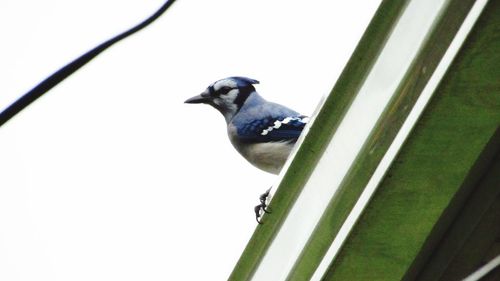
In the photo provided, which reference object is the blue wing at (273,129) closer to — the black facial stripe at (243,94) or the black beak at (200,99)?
the black facial stripe at (243,94)

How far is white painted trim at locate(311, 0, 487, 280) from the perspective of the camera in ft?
3.79

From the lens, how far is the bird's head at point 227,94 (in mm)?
5066

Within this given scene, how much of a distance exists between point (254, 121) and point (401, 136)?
331 cm

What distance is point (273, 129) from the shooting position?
14.3 feet

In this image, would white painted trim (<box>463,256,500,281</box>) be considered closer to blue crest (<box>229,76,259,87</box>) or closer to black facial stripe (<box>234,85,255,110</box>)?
black facial stripe (<box>234,85,255,110</box>)

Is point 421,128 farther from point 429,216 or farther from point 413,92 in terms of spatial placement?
point 429,216

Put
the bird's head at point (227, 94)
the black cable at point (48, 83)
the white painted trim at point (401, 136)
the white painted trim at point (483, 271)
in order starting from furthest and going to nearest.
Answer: the bird's head at point (227, 94), the white painted trim at point (483, 271), the white painted trim at point (401, 136), the black cable at point (48, 83)

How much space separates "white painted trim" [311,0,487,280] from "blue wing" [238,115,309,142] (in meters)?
2.88

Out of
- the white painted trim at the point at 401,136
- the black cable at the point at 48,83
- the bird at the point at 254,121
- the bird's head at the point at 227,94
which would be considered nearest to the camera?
the black cable at the point at 48,83

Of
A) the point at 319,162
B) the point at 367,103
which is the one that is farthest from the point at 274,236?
the point at 367,103

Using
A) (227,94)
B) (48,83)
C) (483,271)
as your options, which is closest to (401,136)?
(483,271)

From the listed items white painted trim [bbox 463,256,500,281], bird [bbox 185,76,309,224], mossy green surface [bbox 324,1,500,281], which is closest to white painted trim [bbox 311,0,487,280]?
mossy green surface [bbox 324,1,500,281]

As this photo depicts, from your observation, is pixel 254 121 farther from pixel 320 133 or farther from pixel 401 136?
pixel 401 136

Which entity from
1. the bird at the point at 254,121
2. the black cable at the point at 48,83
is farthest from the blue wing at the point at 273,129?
the black cable at the point at 48,83
